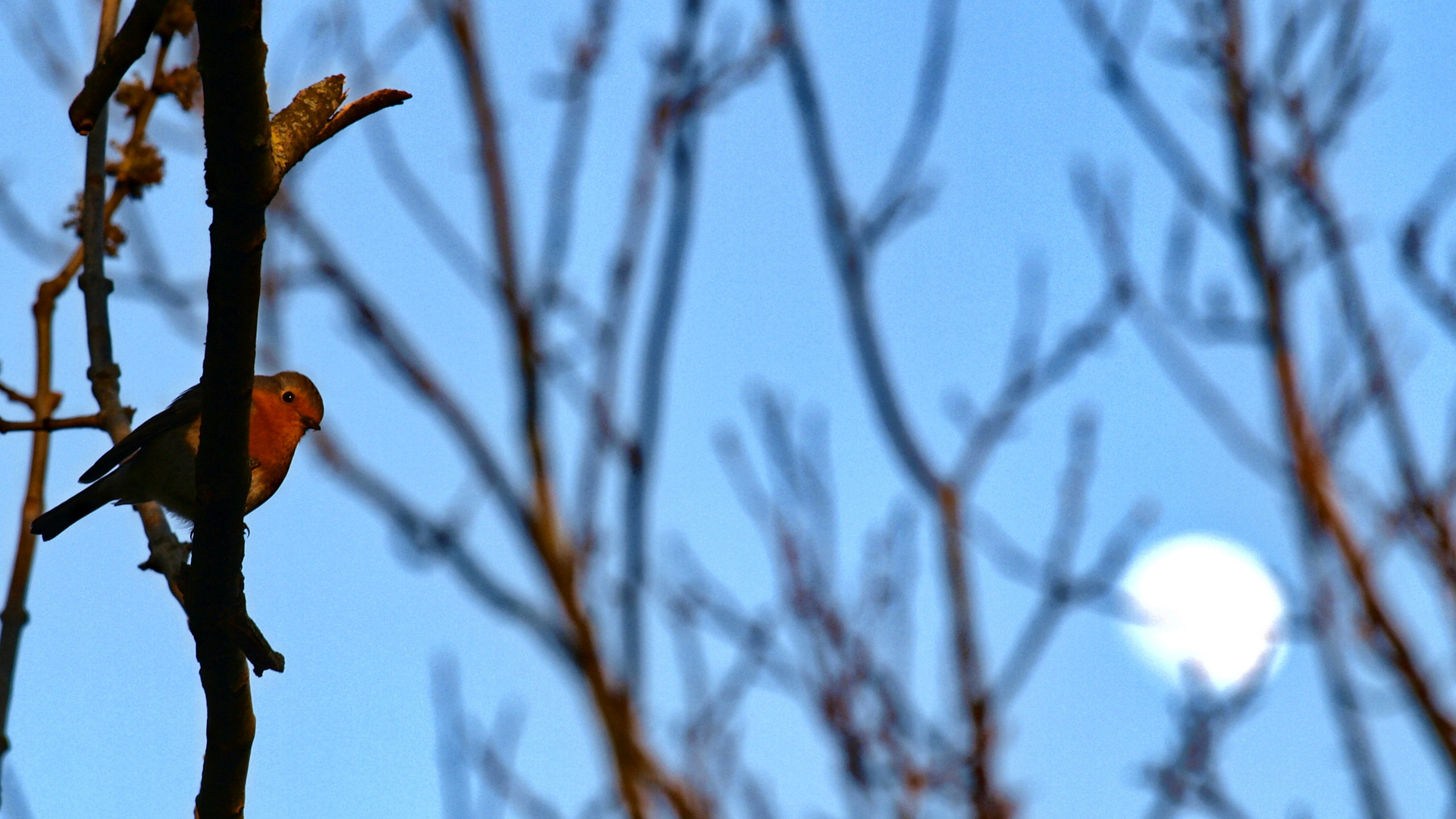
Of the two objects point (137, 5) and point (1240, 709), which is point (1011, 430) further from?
point (137, 5)

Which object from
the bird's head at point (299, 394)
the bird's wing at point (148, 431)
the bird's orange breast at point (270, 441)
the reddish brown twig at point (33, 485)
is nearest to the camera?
the reddish brown twig at point (33, 485)

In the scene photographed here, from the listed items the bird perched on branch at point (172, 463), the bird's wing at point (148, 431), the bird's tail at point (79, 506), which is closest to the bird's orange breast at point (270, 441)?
the bird perched on branch at point (172, 463)

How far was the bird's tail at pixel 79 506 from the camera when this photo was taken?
2895 mm

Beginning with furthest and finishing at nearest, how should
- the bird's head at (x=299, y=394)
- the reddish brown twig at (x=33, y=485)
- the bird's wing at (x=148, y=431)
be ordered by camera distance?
the bird's head at (x=299, y=394) < the bird's wing at (x=148, y=431) < the reddish brown twig at (x=33, y=485)

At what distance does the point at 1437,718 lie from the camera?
296cm

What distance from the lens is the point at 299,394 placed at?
352 centimetres

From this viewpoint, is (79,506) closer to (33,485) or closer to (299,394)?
(33,485)

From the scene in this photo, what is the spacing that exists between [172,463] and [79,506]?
0.76ft

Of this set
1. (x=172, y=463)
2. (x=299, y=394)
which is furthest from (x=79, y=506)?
(x=299, y=394)

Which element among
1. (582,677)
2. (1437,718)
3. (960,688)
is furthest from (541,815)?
(1437,718)

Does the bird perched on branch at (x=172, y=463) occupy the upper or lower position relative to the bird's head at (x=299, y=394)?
lower

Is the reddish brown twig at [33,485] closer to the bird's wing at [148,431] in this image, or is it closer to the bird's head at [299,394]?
the bird's wing at [148,431]

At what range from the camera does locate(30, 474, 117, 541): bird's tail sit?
2.89 meters

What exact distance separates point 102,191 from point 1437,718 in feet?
10.4
